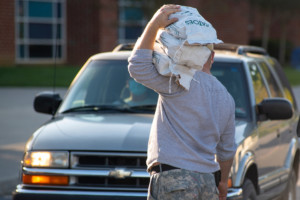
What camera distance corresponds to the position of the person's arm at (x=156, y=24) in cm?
Result: 358

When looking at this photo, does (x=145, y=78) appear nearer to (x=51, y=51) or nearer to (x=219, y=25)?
(x=51, y=51)

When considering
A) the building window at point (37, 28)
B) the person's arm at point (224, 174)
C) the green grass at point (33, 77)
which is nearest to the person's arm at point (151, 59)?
the person's arm at point (224, 174)

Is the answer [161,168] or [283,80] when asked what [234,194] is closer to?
[161,168]

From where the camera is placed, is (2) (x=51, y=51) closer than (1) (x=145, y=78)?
No

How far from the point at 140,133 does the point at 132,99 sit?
889 mm

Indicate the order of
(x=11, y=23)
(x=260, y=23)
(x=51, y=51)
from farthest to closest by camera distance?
(x=260, y=23)
(x=51, y=51)
(x=11, y=23)

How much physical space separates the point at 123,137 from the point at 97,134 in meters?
0.22

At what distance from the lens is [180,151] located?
3590 millimetres

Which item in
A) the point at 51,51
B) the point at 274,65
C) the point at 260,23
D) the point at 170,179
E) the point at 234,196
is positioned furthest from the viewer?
the point at 260,23

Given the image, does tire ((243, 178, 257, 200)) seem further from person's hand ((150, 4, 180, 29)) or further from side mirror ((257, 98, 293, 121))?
person's hand ((150, 4, 180, 29))

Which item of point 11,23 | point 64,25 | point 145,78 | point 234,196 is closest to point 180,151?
point 145,78

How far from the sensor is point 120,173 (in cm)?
527

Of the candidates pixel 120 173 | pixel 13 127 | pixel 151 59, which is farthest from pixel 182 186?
pixel 13 127

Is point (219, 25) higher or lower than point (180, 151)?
lower
